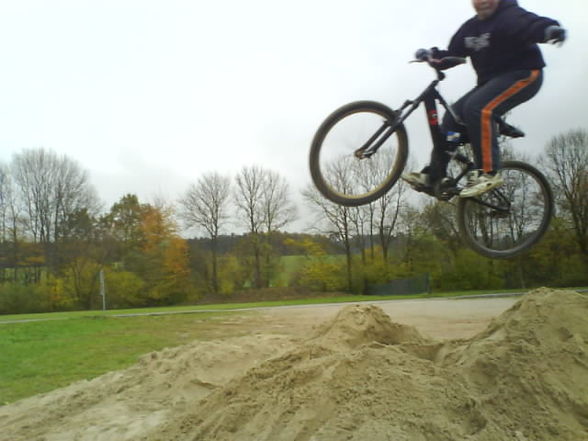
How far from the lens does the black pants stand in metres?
4.99

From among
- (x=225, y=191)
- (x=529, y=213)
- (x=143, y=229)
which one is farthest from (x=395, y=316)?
(x=143, y=229)

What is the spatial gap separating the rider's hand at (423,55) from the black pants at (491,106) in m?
0.65

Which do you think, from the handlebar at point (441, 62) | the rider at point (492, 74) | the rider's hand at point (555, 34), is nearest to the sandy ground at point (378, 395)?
the rider at point (492, 74)

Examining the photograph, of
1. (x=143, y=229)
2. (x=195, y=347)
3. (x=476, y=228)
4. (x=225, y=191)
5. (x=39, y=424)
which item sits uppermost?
(x=225, y=191)

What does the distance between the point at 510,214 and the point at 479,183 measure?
154 cm

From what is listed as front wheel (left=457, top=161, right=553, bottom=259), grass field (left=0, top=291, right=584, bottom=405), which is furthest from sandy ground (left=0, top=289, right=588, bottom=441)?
grass field (left=0, top=291, right=584, bottom=405)

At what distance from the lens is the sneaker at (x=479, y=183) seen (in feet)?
16.1

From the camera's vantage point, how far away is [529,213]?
21.8 ft

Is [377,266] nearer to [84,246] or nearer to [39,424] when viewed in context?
[84,246]

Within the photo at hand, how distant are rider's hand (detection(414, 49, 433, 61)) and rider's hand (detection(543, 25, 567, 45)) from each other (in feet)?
3.74

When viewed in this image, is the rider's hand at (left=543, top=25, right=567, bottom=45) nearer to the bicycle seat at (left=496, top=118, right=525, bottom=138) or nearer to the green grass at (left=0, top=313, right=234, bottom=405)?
the bicycle seat at (left=496, top=118, right=525, bottom=138)

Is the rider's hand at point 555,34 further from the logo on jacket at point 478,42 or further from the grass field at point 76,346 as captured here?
the grass field at point 76,346

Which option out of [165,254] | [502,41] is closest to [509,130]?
[502,41]

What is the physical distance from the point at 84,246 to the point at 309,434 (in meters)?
47.1
